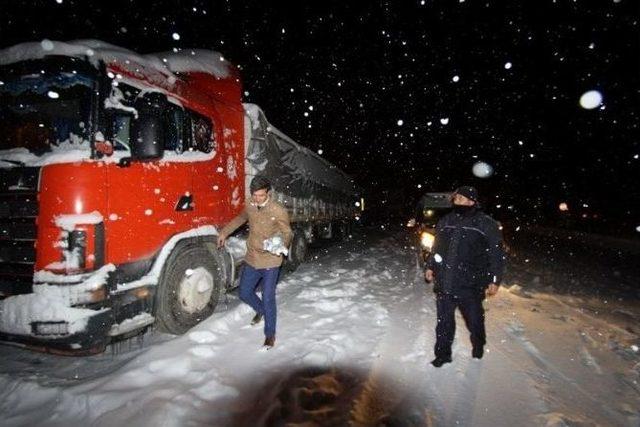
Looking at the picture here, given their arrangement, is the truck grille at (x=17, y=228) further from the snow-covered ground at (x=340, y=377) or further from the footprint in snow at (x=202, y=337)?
the footprint in snow at (x=202, y=337)

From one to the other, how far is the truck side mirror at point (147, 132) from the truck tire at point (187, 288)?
1190 millimetres

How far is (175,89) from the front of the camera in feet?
14.9

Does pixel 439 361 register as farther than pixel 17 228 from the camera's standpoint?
Yes

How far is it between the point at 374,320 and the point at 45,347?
3648mm

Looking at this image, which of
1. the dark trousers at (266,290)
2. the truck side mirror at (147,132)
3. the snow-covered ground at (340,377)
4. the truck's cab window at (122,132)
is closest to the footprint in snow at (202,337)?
the snow-covered ground at (340,377)

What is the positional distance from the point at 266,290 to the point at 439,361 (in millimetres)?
1926

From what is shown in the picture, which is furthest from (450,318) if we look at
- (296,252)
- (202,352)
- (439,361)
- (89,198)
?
(296,252)

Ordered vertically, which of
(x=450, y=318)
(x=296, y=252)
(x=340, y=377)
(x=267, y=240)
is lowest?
(x=340, y=377)

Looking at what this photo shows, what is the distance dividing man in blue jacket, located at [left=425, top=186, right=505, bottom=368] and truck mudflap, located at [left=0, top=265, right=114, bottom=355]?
3244 millimetres

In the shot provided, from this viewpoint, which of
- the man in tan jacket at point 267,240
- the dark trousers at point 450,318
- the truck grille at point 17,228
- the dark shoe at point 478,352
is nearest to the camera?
the truck grille at point 17,228

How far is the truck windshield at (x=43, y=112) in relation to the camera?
11.6 ft

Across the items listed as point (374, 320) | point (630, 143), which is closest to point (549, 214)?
point (630, 143)

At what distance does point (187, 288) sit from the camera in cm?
452

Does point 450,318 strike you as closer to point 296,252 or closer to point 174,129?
point 174,129
